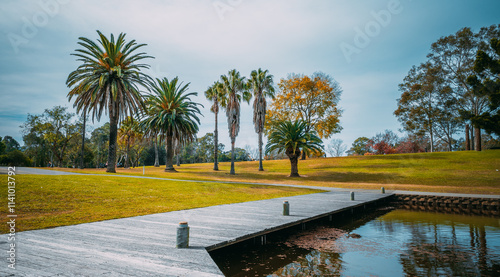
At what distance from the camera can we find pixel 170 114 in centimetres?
4131

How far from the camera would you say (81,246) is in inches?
249

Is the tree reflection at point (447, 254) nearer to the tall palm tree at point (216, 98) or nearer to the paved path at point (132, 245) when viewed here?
the paved path at point (132, 245)

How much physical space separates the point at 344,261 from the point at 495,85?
41700 mm

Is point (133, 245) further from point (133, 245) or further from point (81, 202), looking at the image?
point (81, 202)

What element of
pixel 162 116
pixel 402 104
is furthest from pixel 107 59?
pixel 402 104

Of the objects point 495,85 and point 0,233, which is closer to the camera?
point 0,233

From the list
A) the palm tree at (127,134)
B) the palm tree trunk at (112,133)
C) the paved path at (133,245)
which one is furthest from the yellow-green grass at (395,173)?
the paved path at (133,245)

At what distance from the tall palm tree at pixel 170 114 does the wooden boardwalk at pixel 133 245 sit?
31.4 m

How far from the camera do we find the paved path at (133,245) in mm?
5016

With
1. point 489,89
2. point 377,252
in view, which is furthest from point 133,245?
point 489,89

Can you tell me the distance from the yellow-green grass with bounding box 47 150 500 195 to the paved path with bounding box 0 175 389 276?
2080 centimetres

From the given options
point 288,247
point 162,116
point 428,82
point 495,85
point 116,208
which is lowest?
point 288,247

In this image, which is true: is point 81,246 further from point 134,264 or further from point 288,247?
point 288,247

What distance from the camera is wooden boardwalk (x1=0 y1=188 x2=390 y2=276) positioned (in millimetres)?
5016
